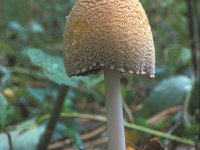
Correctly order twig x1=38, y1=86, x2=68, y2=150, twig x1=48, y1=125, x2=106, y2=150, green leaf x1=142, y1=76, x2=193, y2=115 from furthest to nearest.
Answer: green leaf x1=142, y1=76, x2=193, y2=115 < twig x1=48, y1=125, x2=106, y2=150 < twig x1=38, y1=86, x2=68, y2=150

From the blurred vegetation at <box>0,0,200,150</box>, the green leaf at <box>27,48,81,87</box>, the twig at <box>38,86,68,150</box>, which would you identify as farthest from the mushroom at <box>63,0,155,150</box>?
the twig at <box>38,86,68,150</box>

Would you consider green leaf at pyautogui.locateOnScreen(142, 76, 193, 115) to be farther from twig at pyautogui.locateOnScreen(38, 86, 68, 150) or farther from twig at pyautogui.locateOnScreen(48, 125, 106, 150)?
twig at pyautogui.locateOnScreen(38, 86, 68, 150)

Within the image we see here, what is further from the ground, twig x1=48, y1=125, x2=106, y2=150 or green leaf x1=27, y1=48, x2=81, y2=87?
green leaf x1=27, y1=48, x2=81, y2=87

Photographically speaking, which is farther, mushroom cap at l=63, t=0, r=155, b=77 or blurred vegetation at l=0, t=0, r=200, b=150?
blurred vegetation at l=0, t=0, r=200, b=150

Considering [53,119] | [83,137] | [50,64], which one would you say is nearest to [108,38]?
[50,64]

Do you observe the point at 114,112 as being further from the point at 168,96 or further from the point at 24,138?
the point at 168,96

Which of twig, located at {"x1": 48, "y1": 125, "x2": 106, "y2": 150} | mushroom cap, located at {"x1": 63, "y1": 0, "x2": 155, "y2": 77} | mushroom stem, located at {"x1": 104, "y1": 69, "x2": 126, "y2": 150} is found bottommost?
twig, located at {"x1": 48, "y1": 125, "x2": 106, "y2": 150}

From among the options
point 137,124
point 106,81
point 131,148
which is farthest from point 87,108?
point 106,81

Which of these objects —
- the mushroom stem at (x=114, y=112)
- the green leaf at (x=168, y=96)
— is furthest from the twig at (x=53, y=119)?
the green leaf at (x=168, y=96)
